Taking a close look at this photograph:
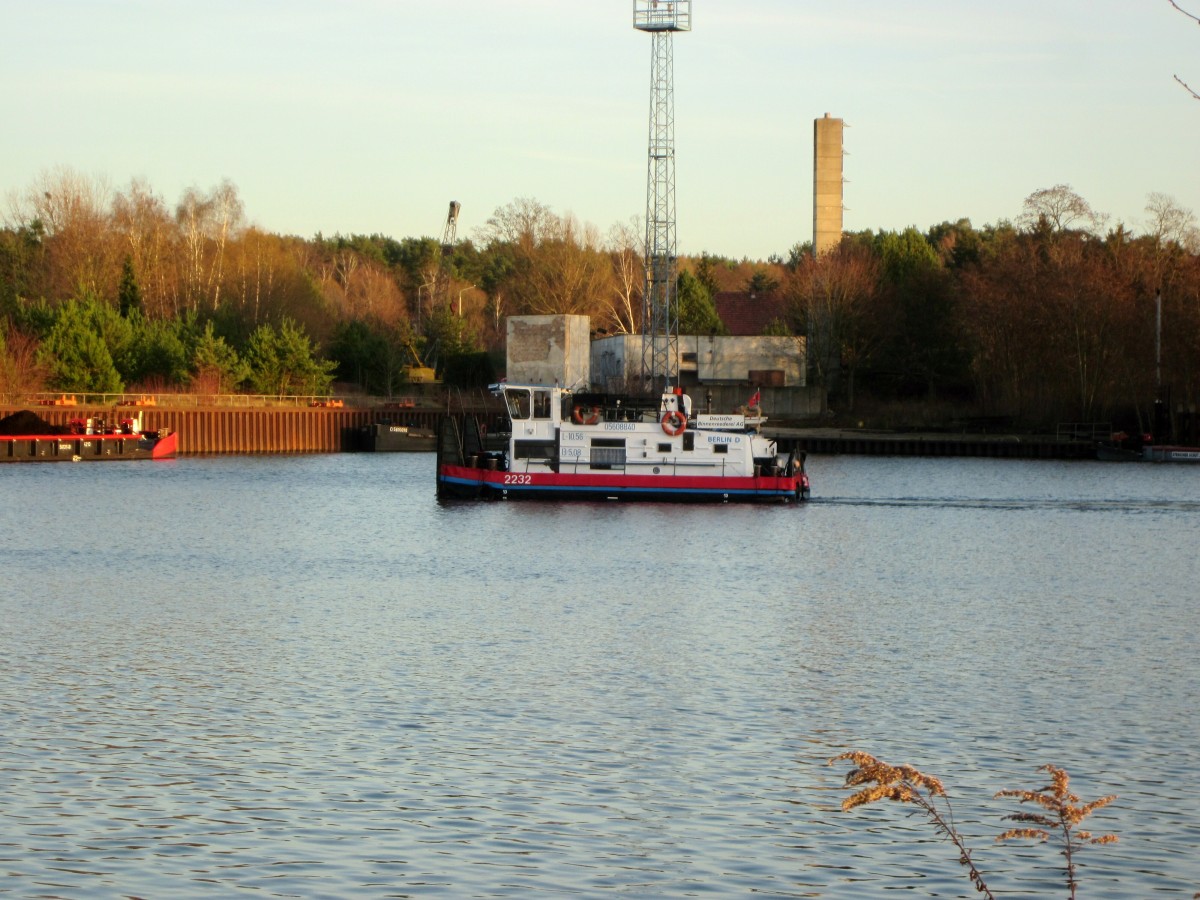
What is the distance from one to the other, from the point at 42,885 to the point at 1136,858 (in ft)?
32.0

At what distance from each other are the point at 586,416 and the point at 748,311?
6339cm

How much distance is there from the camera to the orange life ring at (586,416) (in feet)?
197

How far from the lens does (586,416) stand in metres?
60.2

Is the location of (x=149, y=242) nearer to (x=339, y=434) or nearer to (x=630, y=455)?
(x=339, y=434)

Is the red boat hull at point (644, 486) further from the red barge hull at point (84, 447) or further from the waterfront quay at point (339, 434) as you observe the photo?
the red barge hull at point (84, 447)

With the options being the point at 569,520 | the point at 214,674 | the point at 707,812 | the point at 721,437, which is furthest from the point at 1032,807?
the point at 721,437

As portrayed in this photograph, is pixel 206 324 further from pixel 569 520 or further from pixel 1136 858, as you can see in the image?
pixel 1136 858

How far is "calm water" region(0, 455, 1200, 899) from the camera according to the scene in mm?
14406

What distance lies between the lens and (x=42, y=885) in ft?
43.8

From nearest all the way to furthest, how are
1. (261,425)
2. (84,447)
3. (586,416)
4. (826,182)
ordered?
(586,416)
(84,447)
(261,425)
(826,182)

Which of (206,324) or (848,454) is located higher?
(206,324)

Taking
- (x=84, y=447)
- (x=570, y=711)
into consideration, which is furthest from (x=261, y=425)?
(x=570, y=711)

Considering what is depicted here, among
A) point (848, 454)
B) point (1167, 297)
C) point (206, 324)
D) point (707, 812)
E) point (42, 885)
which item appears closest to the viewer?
point (42, 885)

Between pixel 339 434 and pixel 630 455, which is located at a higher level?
pixel 339 434
